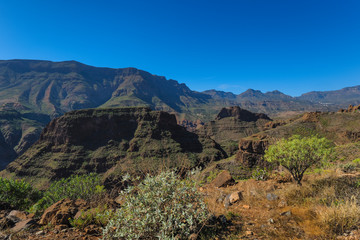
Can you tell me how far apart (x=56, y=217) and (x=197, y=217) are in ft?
17.8

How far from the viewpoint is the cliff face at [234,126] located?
162 metres

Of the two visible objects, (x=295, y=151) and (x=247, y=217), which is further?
(x=295, y=151)

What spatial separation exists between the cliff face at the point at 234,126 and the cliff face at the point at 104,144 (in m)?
62.9

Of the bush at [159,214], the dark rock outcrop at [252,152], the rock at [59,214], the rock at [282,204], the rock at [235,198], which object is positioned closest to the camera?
the bush at [159,214]

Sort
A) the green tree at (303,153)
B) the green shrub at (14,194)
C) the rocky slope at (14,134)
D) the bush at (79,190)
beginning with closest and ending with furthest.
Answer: the green tree at (303,153) < the green shrub at (14,194) < the bush at (79,190) < the rocky slope at (14,134)

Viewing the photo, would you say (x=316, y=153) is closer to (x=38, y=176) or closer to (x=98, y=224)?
(x=98, y=224)

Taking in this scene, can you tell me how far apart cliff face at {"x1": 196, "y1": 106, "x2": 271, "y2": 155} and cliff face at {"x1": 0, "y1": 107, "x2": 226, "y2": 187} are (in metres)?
62.9

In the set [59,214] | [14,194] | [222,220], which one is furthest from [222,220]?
[14,194]

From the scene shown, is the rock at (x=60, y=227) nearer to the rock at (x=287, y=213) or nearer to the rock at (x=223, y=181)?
the rock at (x=287, y=213)

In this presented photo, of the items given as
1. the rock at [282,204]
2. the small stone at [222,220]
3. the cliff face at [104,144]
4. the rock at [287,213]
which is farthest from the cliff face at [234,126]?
the small stone at [222,220]

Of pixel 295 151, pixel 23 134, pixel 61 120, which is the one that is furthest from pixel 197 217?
pixel 23 134

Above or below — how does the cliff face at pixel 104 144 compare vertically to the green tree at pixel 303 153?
below

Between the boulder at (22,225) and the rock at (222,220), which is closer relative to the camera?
the rock at (222,220)

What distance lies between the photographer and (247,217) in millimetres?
6203
